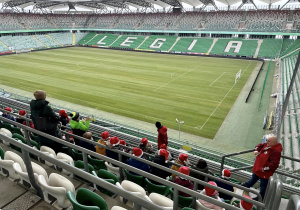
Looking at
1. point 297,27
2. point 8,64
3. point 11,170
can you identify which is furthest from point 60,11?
point 11,170

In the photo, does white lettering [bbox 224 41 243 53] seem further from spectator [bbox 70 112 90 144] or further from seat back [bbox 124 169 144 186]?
seat back [bbox 124 169 144 186]

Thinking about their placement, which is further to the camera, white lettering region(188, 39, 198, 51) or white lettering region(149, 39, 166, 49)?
white lettering region(149, 39, 166, 49)

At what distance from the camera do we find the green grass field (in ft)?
55.2

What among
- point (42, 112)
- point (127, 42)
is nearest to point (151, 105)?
point (42, 112)

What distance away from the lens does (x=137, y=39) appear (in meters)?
53.1

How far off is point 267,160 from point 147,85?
750 inches

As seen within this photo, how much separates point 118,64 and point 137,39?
2123 cm

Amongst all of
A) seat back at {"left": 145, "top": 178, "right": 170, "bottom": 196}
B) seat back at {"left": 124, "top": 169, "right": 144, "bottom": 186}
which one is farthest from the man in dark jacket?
seat back at {"left": 145, "top": 178, "right": 170, "bottom": 196}

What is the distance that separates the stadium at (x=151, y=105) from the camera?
11.1ft

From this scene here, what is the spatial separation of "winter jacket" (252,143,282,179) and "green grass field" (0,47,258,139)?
8559mm

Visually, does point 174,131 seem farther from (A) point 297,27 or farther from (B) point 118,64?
(A) point 297,27

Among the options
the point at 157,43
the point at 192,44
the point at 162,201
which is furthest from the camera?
the point at 157,43

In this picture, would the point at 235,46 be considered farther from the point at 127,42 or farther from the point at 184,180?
the point at 184,180

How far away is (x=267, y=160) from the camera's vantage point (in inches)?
201
